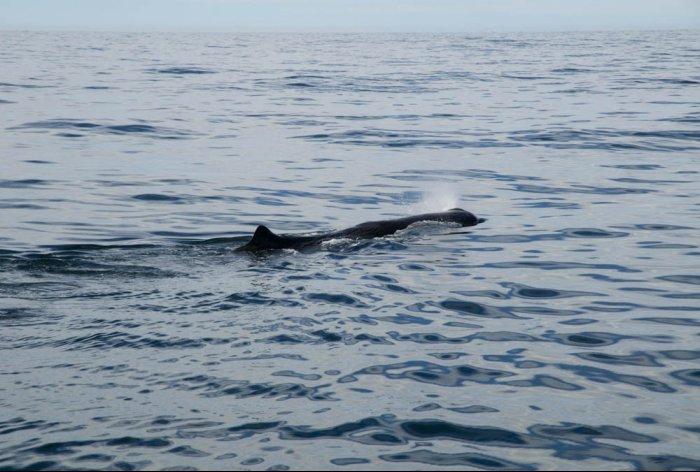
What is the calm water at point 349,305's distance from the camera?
7.11 metres

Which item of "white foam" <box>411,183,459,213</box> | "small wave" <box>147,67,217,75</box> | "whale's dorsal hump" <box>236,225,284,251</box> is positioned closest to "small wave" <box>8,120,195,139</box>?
"white foam" <box>411,183,459,213</box>

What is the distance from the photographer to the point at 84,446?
22.3 feet

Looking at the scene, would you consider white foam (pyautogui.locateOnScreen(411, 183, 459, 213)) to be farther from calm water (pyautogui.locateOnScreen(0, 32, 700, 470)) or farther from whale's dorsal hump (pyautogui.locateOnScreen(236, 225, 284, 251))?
whale's dorsal hump (pyautogui.locateOnScreen(236, 225, 284, 251))

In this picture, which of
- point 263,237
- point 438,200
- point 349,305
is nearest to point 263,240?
point 263,237

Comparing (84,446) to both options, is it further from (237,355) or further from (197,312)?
(197,312)

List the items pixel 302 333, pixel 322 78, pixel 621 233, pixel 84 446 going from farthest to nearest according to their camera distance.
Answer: pixel 322 78 < pixel 621 233 < pixel 302 333 < pixel 84 446

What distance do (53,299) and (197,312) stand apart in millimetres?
1682

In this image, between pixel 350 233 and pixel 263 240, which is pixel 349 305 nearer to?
pixel 263 240

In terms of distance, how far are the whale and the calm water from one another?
207 mm

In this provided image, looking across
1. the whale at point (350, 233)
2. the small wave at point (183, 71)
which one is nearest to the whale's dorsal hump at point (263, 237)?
the whale at point (350, 233)

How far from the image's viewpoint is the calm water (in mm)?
7113

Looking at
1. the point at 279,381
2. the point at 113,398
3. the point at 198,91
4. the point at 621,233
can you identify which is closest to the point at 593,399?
the point at 279,381

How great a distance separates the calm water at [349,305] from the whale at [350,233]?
207 mm

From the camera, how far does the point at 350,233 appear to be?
1384cm
